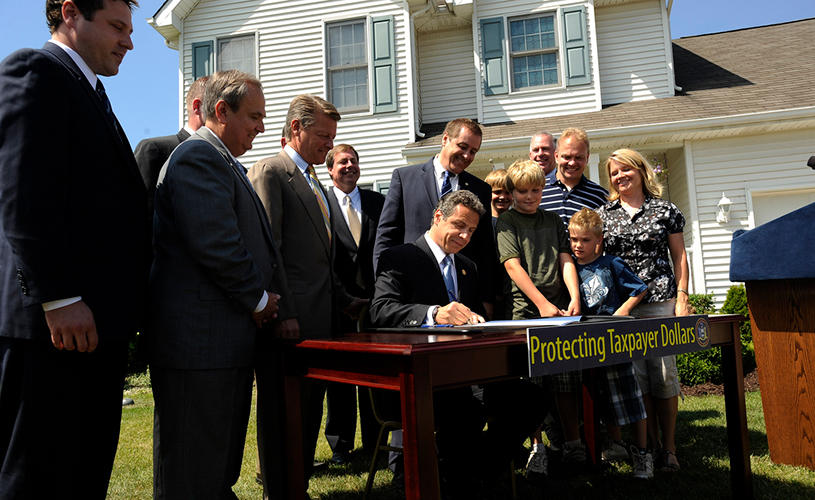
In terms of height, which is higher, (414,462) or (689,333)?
(689,333)

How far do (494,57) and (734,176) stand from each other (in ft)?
15.8

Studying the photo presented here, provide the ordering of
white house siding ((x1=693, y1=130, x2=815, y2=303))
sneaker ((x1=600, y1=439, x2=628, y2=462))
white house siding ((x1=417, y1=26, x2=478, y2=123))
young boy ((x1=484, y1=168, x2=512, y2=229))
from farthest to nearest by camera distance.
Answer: white house siding ((x1=417, y1=26, x2=478, y2=123)) < white house siding ((x1=693, y1=130, x2=815, y2=303)) < young boy ((x1=484, y1=168, x2=512, y2=229)) < sneaker ((x1=600, y1=439, x2=628, y2=462))

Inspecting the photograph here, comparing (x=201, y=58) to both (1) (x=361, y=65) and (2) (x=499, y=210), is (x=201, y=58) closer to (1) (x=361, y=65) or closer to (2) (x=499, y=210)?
(1) (x=361, y=65)

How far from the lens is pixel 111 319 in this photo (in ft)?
6.50

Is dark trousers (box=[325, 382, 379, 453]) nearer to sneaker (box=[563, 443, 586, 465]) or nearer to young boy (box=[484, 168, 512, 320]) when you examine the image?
young boy (box=[484, 168, 512, 320])

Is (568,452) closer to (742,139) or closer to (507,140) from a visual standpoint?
(507,140)

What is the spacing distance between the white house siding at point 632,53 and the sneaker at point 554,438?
8061mm

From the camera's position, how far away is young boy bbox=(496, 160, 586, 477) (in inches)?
143

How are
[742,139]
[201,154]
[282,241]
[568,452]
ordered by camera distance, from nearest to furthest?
1. [201,154]
2. [282,241]
3. [568,452]
4. [742,139]

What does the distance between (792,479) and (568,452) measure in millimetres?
1272

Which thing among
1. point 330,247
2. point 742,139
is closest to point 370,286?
point 330,247

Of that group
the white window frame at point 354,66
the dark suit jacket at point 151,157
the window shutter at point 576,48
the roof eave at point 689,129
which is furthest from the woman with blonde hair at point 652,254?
the white window frame at point 354,66

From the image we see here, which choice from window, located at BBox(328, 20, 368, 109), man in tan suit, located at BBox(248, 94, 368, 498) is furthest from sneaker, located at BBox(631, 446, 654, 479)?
window, located at BBox(328, 20, 368, 109)

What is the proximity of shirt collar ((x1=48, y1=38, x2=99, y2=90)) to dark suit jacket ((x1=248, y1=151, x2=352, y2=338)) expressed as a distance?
86 centimetres
